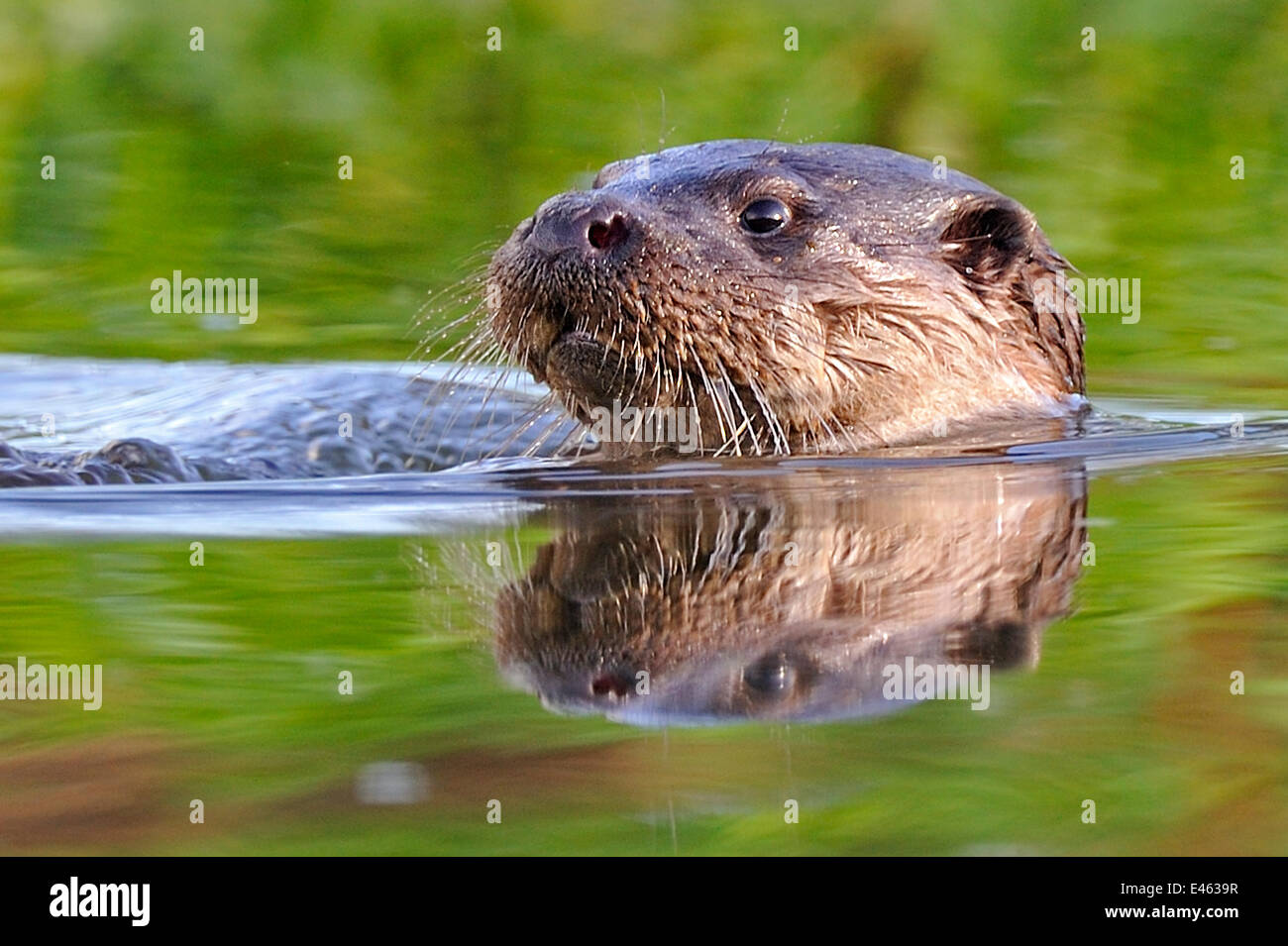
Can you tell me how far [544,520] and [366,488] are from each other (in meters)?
0.68

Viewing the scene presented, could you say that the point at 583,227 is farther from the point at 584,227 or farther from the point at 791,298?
the point at 791,298

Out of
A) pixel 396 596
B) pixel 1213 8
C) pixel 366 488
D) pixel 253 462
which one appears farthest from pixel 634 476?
pixel 1213 8

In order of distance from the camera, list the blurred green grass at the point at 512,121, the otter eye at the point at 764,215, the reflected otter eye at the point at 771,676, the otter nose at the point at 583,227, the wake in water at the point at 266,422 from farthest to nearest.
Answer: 1. the blurred green grass at the point at 512,121
2. the wake in water at the point at 266,422
3. the otter eye at the point at 764,215
4. the otter nose at the point at 583,227
5. the reflected otter eye at the point at 771,676

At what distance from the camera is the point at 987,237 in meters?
5.27

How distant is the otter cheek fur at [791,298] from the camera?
4676mm

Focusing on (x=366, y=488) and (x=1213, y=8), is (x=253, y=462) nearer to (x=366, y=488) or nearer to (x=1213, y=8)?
(x=366, y=488)

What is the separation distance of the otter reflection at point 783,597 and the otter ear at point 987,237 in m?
1.20

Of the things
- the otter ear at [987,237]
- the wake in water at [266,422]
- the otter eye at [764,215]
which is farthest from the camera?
the wake in water at [266,422]

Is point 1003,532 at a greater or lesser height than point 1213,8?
lesser

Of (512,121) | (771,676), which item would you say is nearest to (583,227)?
(771,676)

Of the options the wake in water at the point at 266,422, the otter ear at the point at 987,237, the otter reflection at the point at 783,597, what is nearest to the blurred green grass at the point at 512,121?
the wake in water at the point at 266,422

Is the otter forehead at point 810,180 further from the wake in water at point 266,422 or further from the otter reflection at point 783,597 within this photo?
the otter reflection at point 783,597

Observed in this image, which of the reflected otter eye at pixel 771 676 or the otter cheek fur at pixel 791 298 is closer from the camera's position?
the reflected otter eye at pixel 771 676
